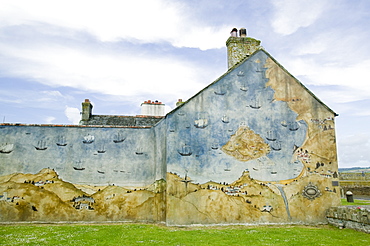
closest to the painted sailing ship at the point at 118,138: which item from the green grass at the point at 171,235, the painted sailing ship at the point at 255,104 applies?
the green grass at the point at 171,235

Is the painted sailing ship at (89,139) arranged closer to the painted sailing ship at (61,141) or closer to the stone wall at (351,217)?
the painted sailing ship at (61,141)

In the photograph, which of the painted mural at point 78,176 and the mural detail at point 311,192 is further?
the mural detail at point 311,192

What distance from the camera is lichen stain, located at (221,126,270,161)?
12133mm

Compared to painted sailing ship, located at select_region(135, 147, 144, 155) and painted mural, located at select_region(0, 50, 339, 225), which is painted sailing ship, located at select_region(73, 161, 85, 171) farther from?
painted sailing ship, located at select_region(135, 147, 144, 155)

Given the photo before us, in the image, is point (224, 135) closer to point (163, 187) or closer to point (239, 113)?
point (239, 113)

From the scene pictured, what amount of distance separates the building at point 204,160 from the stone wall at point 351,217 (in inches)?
19.1

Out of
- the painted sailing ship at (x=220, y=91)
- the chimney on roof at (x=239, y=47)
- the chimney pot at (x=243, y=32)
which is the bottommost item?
the painted sailing ship at (x=220, y=91)

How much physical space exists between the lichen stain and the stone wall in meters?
3.67

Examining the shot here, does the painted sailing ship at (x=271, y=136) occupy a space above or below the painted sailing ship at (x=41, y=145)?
above

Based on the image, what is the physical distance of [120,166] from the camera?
12719mm

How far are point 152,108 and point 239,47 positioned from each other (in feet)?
31.6

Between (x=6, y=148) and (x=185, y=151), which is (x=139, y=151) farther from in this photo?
(x=6, y=148)

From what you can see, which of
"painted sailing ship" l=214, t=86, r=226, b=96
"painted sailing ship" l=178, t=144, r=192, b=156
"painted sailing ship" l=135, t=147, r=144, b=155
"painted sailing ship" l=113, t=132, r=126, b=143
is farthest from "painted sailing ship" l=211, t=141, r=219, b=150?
"painted sailing ship" l=113, t=132, r=126, b=143

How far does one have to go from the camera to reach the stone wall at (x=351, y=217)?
999cm
